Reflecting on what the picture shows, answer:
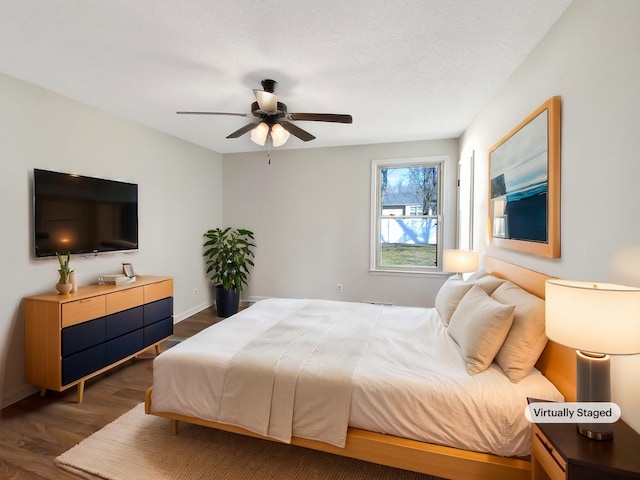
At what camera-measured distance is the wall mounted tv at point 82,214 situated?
8.05ft

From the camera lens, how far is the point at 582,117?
1.48 meters

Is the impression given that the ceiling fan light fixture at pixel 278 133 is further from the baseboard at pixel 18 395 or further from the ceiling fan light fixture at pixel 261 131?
the baseboard at pixel 18 395

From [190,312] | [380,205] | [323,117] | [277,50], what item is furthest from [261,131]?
[190,312]

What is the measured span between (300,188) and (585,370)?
399 cm

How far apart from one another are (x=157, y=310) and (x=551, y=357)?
3.26 meters

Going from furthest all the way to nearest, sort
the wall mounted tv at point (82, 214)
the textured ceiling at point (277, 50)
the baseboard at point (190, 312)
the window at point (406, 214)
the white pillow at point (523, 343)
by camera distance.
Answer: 1. the window at point (406, 214)
2. the baseboard at point (190, 312)
3. the wall mounted tv at point (82, 214)
4. the textured ceiling at point (277, 50)
5. the white pillow at point (523, 343)

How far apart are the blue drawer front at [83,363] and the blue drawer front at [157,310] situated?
483mm

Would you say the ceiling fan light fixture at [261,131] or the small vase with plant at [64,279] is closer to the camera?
the small vase with plant at [64,279]

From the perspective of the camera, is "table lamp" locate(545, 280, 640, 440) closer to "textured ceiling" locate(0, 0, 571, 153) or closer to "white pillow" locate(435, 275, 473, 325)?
"white pillow" locate(435, 275, 473, 325)

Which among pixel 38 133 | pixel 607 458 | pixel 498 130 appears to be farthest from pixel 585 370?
pixel 38 133

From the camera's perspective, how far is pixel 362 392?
5.12 ft

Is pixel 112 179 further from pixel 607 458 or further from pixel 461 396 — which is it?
pixel 607 458

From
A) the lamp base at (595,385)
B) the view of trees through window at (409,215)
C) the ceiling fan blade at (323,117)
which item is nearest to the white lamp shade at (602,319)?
the lamp base at (595,385)

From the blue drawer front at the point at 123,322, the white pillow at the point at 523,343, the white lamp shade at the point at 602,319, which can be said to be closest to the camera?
the white lamp shade at the point at 602,319
